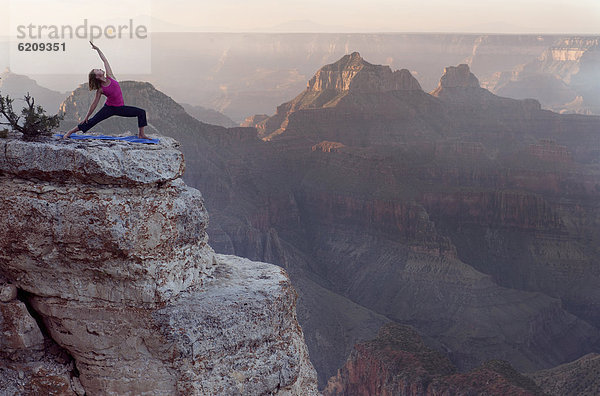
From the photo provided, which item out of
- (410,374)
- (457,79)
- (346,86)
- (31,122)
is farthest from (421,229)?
(457,79)

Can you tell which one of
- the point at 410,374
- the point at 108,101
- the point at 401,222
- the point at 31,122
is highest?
the point at 108,101

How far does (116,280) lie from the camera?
11.3 meters

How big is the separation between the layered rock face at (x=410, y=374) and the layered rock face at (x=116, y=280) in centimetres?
2024

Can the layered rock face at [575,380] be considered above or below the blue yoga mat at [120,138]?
below

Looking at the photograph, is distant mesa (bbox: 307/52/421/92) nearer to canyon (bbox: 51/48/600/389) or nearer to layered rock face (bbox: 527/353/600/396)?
canyon (bbox: 51/48/600/389)

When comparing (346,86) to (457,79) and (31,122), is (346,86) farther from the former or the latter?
(31,122)

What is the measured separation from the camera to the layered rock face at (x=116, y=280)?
11.1m

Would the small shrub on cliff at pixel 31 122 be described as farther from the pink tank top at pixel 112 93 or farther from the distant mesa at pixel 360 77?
Result: the distant mesa at pixel 360 77

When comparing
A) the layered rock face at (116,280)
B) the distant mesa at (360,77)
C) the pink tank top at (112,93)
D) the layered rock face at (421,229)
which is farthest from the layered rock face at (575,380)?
the distant mesa at (360,77)

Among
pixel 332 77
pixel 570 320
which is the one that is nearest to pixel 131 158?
pixel 570 320

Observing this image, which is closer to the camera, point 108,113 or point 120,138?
point 120,138

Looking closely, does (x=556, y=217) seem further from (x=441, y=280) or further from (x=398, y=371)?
(x=398, y=371)

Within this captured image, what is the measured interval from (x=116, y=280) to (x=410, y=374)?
2382cm

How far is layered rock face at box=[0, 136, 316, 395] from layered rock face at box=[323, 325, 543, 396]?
66.4 feet
